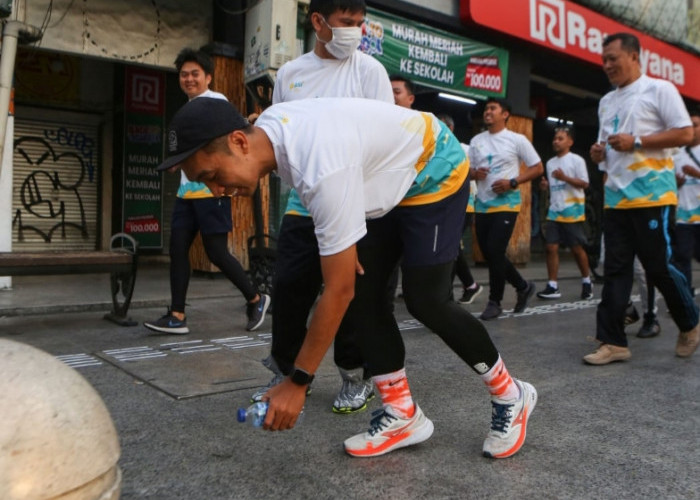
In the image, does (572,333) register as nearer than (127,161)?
Yes

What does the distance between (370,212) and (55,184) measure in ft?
31.7

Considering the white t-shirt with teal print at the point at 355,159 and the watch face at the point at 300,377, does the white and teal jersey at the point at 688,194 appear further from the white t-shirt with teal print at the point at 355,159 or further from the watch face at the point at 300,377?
the watch face at the point at 300,377

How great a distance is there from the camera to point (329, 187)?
191cm

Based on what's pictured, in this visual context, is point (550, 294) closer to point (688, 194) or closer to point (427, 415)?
point (688, 194)

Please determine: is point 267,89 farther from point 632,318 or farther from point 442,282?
point 442,282

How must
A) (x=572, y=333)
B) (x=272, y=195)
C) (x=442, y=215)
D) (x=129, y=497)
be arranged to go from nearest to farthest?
(x=129, y=497) < (x=442, y=215) < (x=572, y=333) < (x=272, y=195)

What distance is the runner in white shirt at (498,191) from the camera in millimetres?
6012

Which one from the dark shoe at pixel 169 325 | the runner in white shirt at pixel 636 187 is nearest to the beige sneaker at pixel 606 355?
the runner in white shirt at pixel 636 187

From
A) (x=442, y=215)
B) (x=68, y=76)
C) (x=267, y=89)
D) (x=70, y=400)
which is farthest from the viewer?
(x=68, y=76)

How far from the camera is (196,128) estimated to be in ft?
6.26

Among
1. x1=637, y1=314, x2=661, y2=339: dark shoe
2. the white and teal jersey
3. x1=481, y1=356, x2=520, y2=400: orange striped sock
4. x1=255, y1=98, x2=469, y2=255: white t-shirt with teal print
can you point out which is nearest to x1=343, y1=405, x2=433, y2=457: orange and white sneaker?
x1=481, y1=356, x2=520, y2=400: orange striped sock

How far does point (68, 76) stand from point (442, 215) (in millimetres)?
9775

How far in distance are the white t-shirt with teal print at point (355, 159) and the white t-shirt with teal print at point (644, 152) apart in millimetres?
2075

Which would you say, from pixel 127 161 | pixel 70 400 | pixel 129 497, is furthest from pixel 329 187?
pixel 127 161
